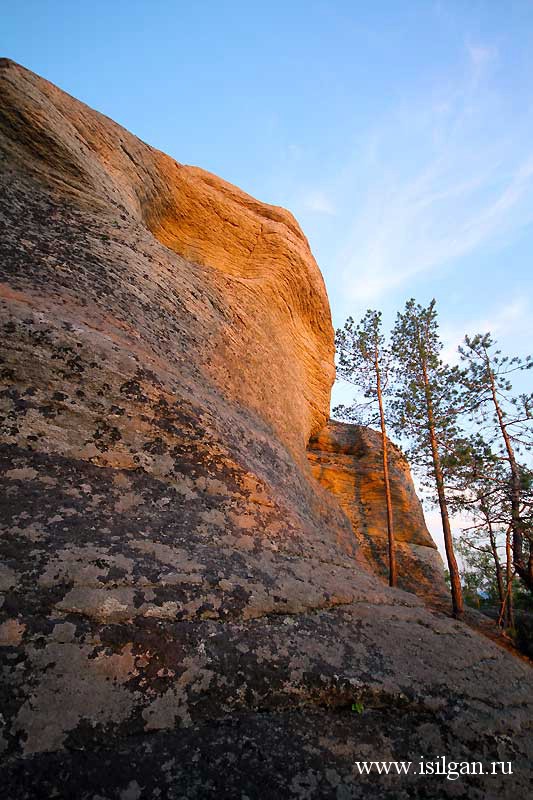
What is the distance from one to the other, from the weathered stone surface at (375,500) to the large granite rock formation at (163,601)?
12.9 meters

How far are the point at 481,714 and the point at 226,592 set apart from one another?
7.66ft

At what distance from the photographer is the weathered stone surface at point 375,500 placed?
17141mm

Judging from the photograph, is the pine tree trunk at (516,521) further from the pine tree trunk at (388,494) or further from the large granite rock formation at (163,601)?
the large granite rock formation at (163,601)

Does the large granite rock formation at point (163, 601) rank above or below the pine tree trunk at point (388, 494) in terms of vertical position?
below

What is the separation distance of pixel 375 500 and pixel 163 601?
739 inches

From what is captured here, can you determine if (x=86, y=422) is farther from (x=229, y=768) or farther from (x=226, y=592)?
(x=229, y=768)

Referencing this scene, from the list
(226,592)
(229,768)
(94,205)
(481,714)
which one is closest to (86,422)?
(226,592)

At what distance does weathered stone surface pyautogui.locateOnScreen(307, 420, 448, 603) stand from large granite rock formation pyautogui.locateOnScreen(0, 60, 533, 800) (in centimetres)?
1286

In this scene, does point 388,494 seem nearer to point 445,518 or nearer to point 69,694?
point 445,518

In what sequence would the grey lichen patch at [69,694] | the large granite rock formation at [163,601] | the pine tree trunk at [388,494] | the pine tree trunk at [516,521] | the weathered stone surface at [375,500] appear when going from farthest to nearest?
the weathered stone surface at [375,500] → the pine tree trunk at [388,494] → the pine tree trunk at [516,521] → the large granite rock formation at [163,601] → the grey lichen patch at [69,694]

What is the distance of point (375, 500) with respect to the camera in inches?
782

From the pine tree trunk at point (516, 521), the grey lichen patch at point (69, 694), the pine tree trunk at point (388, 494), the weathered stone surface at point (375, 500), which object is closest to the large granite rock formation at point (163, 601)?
the grey lichen patch at point (69, 694)

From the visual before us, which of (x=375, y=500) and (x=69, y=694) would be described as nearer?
(x=69, y=694)

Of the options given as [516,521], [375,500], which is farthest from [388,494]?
[516,521]
